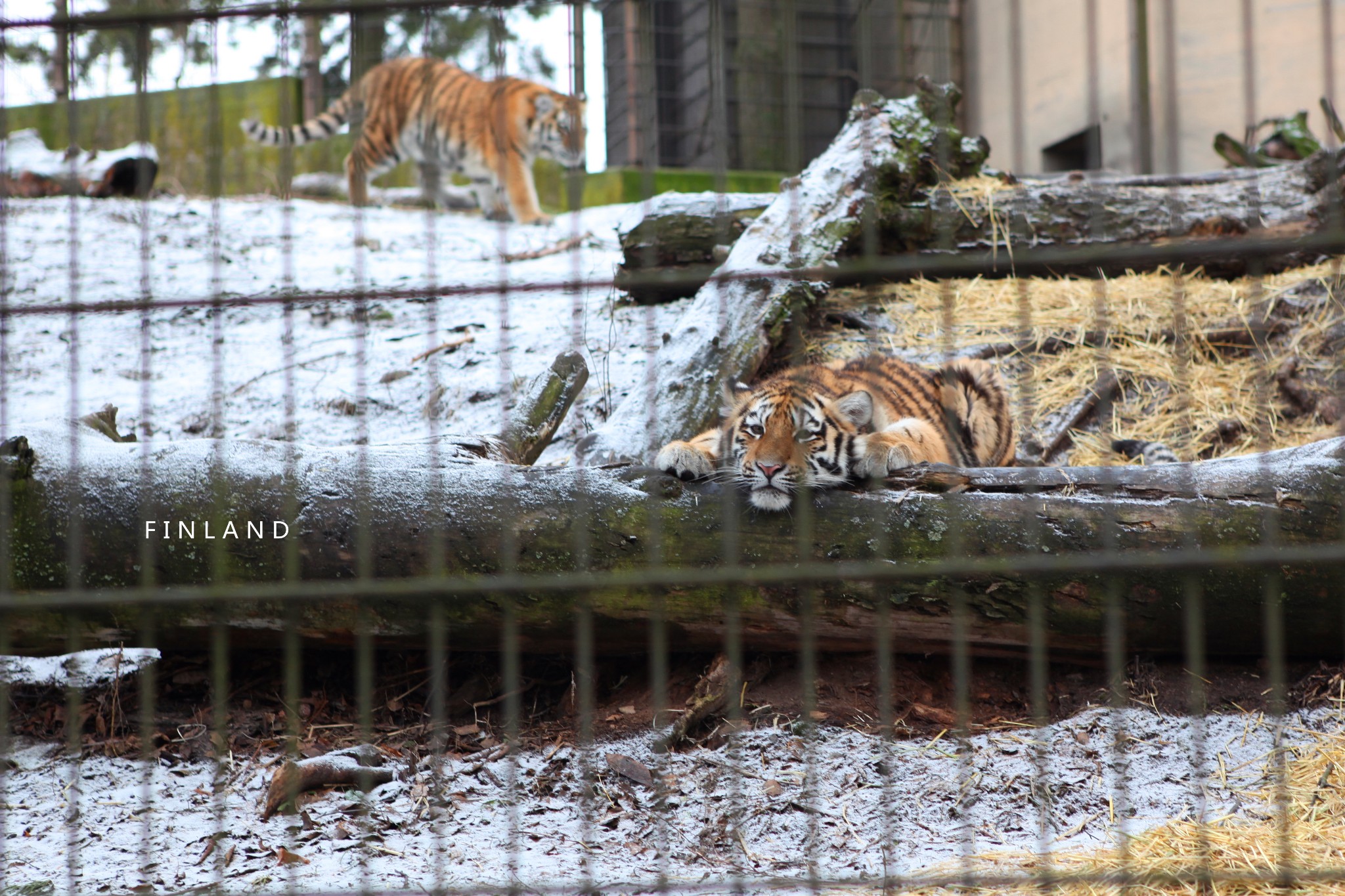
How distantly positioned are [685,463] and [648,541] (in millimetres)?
329

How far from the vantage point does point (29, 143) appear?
7766 mm

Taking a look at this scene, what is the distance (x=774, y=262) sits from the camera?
4.04m

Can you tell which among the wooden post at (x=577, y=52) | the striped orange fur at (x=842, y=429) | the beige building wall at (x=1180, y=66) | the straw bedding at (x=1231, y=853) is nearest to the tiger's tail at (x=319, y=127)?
the beige building wall at (x=1180, y=66)

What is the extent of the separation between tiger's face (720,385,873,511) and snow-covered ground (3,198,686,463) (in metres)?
0.65

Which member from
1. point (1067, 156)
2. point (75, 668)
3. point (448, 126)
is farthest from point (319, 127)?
point (75, 668)

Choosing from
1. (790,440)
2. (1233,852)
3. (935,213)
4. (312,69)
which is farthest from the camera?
(312,69)

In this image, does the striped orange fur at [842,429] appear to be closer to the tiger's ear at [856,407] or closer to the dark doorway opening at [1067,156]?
the tiger's ear at [856,407]

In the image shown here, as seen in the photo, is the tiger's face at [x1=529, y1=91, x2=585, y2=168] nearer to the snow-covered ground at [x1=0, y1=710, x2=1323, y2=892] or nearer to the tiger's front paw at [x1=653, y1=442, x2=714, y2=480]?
the tiger's front paw at [x1=653, y1=442, x2=714, y2=480]

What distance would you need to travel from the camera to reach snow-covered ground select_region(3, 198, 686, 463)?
4.41m

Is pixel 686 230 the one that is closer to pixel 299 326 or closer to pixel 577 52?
pixel 299 326

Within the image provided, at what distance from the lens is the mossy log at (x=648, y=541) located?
284 centimetres

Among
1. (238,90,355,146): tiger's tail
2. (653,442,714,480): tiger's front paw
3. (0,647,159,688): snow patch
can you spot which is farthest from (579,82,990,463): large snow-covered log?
(238,90,355,146): tiger's tail

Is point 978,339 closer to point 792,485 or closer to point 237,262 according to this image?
point 792,485

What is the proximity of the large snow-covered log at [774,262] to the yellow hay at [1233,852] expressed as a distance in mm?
1576
